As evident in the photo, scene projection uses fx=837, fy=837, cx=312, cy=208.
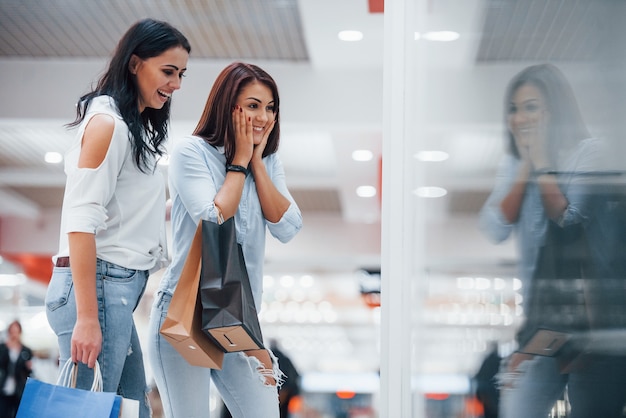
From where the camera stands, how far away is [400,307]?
67.9 inches

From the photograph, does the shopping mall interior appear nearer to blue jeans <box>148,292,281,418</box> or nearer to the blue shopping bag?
blue jeans <box>148,292,281,418</box>

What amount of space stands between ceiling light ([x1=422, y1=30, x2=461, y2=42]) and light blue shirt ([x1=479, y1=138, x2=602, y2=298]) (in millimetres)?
358

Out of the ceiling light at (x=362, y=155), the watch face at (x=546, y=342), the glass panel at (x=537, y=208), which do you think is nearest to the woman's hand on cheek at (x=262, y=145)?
the glass panel at (x=537, y=208)

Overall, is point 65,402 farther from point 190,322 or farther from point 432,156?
point 432,156

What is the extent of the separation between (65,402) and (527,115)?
1.12 meters

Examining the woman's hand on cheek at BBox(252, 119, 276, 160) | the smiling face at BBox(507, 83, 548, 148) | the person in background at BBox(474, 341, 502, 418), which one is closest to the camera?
the smiling face at BBox(507, 83, 548, 148)

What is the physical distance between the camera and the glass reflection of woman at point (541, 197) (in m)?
0.85

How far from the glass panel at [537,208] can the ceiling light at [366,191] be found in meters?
5.46

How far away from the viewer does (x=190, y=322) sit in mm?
1808

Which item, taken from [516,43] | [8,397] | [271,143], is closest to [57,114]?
[8,397]

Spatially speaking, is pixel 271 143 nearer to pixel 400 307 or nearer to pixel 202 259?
pixel 202 259

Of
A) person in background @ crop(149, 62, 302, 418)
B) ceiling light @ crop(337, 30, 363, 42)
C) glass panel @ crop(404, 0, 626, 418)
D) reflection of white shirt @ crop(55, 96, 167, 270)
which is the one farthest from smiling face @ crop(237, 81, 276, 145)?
ceiling light @ crop(337, 30, 363, 42)

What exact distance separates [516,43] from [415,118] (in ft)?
2.57

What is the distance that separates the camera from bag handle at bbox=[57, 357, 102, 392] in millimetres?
1729
